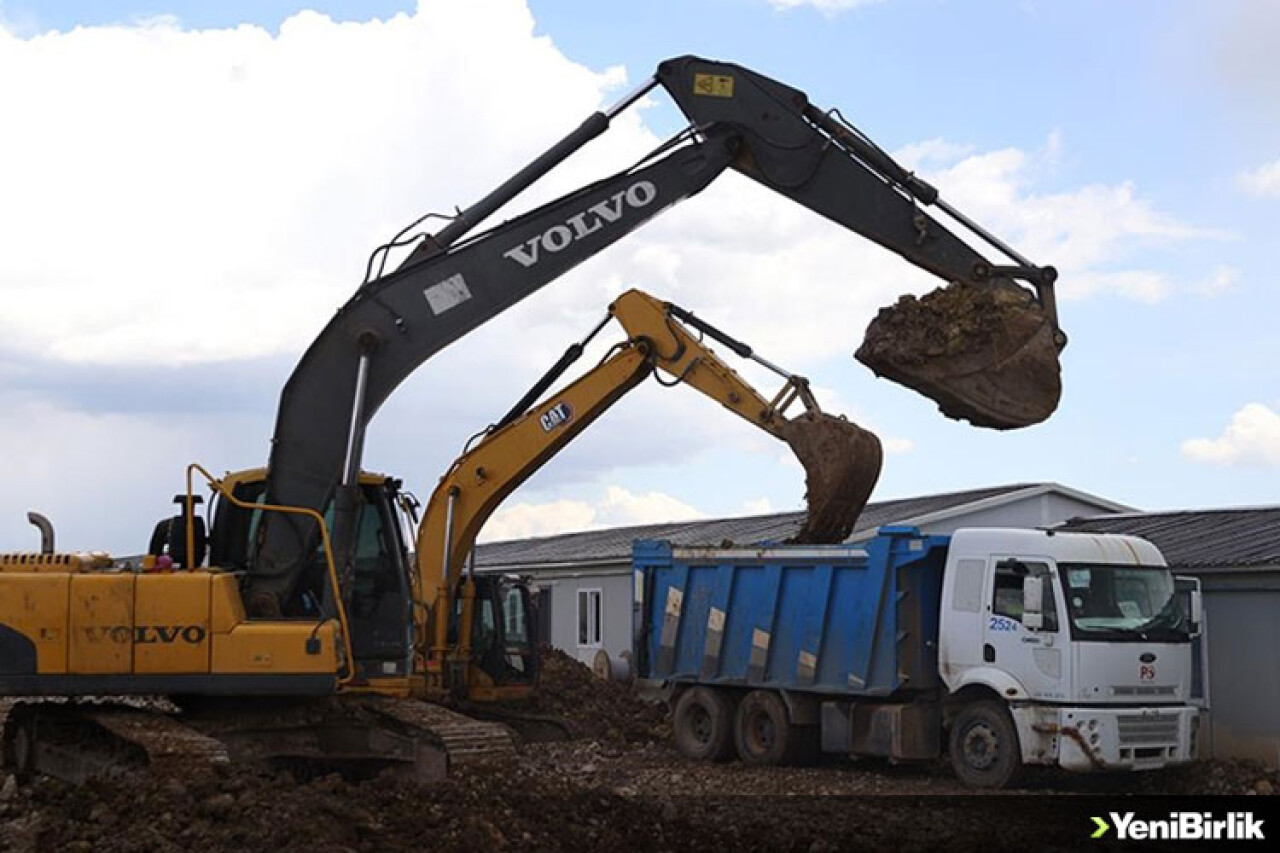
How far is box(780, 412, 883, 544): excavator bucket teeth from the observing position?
1753cm

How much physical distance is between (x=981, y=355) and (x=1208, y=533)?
8.31m

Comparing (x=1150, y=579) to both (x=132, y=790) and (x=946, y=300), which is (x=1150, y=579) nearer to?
(x=946, y=300)

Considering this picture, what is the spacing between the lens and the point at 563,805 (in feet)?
39.9

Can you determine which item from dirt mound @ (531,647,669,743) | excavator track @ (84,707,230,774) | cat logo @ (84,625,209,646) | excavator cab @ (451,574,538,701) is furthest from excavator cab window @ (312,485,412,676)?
dirt mound @ (531,647,669,743)

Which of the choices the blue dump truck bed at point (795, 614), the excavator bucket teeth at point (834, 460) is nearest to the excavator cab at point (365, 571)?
the excavator bucket teeth at point (834, 460)

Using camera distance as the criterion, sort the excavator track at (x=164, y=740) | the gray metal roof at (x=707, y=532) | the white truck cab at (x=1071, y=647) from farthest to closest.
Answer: the gray metal roof at (x=707, y=532) → the white truck cab at (x=1071, y=647) → the excavator track at (x=164, y=740)

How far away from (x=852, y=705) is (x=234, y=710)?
7.74m

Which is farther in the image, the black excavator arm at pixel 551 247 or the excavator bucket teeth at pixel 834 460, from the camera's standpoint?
the excavator bucket teeth at pixel 834 460

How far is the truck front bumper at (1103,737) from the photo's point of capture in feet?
54.0

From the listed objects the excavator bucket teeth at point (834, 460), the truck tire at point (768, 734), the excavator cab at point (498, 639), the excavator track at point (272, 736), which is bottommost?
the truck tire at point (768, 734)

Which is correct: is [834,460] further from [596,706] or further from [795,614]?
[596,706]

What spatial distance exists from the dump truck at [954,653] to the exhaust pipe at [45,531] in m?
8.58

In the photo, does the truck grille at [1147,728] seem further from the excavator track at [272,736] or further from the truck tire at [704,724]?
the excavator track at [272,736]

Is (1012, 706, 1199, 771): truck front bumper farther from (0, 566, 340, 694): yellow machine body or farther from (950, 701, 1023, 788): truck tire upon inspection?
(0, 566, 340, 694): yellow machine body
